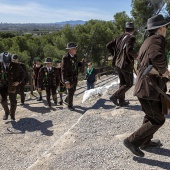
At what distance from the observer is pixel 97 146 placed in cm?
430

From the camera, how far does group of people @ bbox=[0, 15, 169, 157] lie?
3330mm

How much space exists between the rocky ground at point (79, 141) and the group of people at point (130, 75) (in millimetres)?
250

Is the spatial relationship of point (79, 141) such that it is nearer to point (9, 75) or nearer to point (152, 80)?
point (152, 80)

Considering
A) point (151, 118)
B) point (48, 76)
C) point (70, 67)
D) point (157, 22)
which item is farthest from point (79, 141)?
point (48, 76)

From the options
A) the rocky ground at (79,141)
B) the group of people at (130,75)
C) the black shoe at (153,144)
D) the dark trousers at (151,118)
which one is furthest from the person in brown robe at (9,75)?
the dark trousers at (151,118)

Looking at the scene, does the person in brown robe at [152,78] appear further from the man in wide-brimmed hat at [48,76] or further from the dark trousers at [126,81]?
the man in wide-brimmed hat at [48,76]

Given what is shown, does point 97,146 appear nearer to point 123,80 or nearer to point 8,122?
point 123,80

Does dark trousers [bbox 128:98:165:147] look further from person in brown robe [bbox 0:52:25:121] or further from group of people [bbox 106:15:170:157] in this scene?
person in brown robe [bbox 0:52:25:121]

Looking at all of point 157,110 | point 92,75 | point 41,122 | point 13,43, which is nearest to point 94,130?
point 157,110

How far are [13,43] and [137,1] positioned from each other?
2405 cm

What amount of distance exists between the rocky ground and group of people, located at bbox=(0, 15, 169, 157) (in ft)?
0.82

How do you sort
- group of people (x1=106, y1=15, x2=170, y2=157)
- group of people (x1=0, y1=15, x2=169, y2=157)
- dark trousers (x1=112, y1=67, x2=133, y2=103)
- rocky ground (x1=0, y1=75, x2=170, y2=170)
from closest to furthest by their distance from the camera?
group of people (x1=106, y1=15, x2=170, y2=157), group of people (x1=0, y1=15, x2=169, y2=157), rocky ground (x1=0, y1=75, x2=170, y2=170), dark trousers (x1=112, y1=67, x2=133, y2=103)

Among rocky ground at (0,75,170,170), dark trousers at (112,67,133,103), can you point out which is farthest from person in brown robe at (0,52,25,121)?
dark trousers at (112,67,133,103)

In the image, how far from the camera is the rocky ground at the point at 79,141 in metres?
3.82
